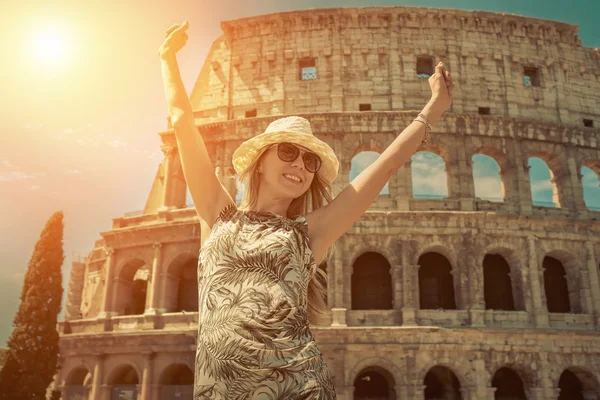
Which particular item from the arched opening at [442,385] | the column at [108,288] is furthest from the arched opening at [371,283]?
the column at [108,288]

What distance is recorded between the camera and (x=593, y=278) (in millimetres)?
19859

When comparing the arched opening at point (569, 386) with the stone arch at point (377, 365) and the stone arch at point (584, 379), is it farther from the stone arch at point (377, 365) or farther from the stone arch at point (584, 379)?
the stone arch at point (377, 365)

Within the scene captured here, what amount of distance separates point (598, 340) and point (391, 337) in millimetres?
8373

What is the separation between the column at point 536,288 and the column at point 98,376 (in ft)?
57.8

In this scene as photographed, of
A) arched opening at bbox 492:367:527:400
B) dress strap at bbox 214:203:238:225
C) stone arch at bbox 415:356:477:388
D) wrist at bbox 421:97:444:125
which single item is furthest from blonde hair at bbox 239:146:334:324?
arched opening at bbox 492:367:527:400

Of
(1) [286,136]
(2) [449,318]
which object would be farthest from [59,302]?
(1) [286,136]

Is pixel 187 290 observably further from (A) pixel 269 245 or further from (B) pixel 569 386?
(A) pixel 269 245

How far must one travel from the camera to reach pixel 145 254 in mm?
21406

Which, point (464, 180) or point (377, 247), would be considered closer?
point (377, 247)

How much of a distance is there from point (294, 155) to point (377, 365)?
16.9 m

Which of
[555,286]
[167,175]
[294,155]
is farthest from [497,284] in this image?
[294,155]

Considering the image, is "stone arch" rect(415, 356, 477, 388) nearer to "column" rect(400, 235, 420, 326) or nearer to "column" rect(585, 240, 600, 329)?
"column" rect(400, 235, 420, 326)

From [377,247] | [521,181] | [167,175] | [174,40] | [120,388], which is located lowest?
[120,388]

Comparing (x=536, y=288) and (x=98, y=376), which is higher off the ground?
(x=536, y=288)
